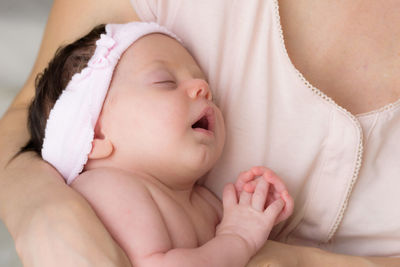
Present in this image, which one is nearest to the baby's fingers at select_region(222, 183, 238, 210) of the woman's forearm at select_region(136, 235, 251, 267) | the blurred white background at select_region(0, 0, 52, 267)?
the woman's forearm at select_region(136, 235, 251, 267)

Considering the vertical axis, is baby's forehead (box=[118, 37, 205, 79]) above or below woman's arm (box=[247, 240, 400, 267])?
above

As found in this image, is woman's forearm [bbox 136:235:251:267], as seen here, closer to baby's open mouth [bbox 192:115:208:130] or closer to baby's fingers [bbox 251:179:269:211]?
baby's fingers [bbox 251:179:269:211]

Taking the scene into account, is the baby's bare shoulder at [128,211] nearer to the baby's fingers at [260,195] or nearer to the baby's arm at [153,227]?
the baby's arm at [153,227]

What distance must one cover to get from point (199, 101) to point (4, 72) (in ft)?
3.38

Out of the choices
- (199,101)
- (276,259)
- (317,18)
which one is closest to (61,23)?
(199,101)

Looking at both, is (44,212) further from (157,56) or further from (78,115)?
(157,56)

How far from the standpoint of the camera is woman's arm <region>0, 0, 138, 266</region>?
0.91 m

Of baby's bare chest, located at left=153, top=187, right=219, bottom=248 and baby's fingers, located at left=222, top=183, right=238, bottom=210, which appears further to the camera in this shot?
baby's fingers, located at left=222, top=183, right=238, bottom=210

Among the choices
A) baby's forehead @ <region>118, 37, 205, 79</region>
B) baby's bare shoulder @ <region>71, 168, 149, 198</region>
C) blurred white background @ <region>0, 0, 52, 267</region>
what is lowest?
blurred white background @ <region>0, 0, 52, 267</region>

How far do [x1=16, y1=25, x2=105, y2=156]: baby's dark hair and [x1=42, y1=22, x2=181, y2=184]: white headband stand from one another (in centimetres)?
4

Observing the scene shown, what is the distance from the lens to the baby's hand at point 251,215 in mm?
1134

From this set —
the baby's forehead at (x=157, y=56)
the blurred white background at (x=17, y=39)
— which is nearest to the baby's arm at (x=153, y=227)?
the baby's forehead at (x=157, y=56)

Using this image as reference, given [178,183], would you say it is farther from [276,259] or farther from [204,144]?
[276,259]

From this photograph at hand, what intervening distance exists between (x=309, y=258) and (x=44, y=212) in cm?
50
